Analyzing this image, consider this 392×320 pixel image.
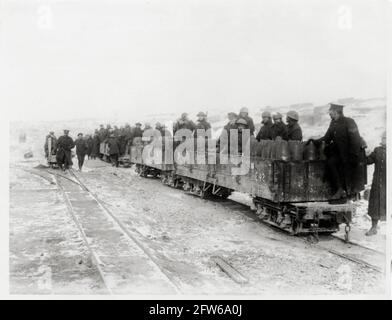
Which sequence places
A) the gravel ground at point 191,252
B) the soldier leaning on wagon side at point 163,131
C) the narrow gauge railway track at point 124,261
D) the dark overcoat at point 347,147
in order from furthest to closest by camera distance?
the soldier leaning on wagon side at point 163,131 → the dark overcoat at point 347,147 → the gravel ground at point 191,252 → the narrow gauge railway track at point 124,261

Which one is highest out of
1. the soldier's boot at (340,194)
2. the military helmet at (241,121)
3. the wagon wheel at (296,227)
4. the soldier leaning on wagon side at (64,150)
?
the military helmet at (241,121)

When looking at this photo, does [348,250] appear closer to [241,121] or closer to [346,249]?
[346,249]

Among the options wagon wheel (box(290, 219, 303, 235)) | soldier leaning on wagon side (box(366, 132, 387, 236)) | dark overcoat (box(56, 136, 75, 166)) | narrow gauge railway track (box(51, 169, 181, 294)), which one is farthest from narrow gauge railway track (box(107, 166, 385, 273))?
dark overcoat (box(56, 136, 75, 166))

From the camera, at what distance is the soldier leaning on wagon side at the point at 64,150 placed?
18.5 metres

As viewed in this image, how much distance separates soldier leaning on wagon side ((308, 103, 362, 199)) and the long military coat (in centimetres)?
53

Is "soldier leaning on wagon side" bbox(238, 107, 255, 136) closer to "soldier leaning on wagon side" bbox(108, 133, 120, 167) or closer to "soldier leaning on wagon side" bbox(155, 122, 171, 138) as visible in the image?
"soldier leaning on wagon side" bbox(155, 122, 171, 138)

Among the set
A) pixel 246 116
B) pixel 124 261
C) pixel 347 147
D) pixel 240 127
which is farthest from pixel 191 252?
pixel 246 116

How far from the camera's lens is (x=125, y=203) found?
36.7 ft

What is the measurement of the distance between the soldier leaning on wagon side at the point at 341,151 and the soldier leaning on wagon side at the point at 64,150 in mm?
13114

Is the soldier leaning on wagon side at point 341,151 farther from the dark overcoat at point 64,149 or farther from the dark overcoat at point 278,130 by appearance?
the dark overcoat at point 64,149

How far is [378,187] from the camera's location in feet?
26.1

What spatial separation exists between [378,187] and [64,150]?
14141 millimetres

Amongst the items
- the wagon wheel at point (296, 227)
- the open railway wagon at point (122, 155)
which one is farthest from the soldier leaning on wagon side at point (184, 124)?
the open railway wagon at point (122, 155)
